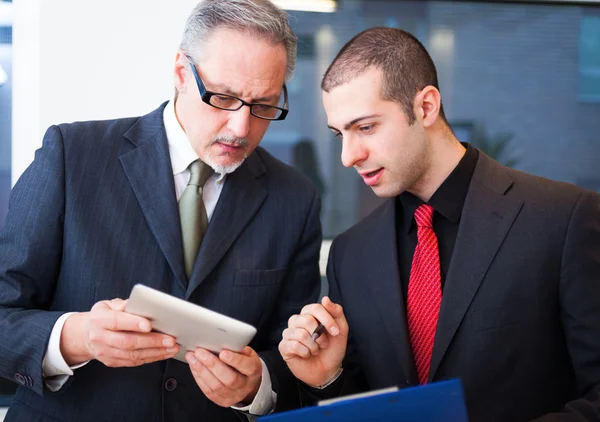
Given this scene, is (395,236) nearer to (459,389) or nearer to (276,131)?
(459,389)

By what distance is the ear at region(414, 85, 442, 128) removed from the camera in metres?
1.94

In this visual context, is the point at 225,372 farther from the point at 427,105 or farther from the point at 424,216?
the point at 427,105

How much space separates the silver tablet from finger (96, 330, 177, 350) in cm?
2

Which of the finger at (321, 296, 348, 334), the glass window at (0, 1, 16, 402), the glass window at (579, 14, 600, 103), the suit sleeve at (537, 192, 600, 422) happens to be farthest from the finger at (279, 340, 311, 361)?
the glass window at (579, 14, 600, 103)

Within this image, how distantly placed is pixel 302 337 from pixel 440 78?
5.96 ft

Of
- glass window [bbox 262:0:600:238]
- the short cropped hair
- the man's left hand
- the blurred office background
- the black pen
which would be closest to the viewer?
the man's left hand

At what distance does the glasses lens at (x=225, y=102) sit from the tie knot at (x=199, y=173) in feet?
0.60

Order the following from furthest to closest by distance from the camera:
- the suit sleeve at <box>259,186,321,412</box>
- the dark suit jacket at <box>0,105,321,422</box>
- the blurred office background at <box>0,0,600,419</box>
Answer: the blurred office background at <box>0,0,600,419</box> → the suit sleeve at <box>259,186,321,412</box> → the dark suit jacket at <box>0,105,321,422</box>

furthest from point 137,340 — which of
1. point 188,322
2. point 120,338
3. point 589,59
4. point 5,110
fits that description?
point 589,59

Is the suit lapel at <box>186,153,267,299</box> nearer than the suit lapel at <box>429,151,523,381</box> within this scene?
No

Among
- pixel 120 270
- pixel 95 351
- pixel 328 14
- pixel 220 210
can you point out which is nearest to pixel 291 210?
pixel 220 210

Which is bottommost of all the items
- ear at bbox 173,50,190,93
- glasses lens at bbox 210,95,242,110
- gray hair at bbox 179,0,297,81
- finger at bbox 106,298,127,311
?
finger at bbox 106,298,127,311

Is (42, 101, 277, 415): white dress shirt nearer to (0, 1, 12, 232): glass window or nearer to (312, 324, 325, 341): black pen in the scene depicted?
(312, 324, 325, 341): black pen

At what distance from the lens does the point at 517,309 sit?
1790mm
